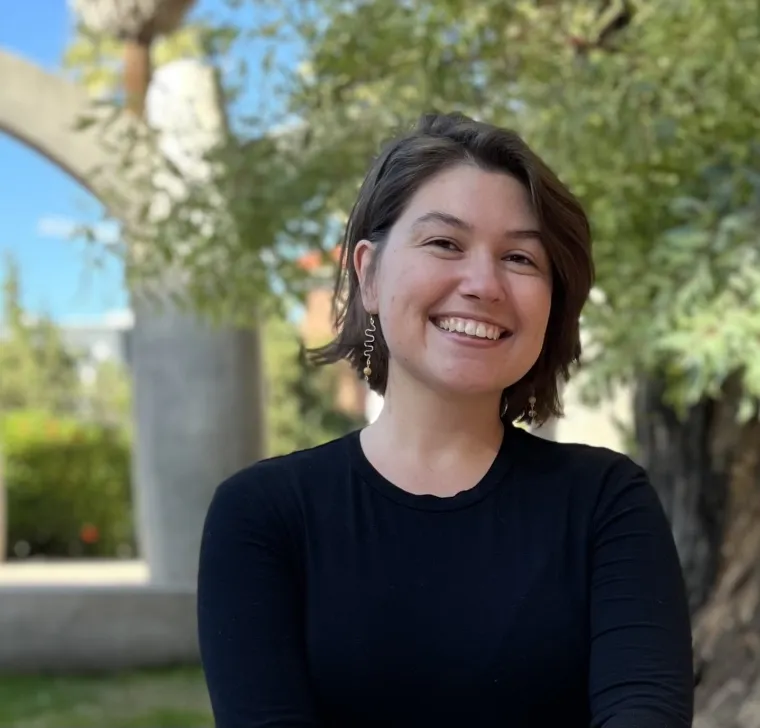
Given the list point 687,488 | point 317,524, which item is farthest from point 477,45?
point 317,524

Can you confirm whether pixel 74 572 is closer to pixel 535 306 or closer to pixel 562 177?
pixel 562 177

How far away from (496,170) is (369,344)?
0.94 feet

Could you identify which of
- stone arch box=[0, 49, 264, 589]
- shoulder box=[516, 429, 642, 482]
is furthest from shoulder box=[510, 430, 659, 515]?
stone arch box=[0, 49, 264, 589]

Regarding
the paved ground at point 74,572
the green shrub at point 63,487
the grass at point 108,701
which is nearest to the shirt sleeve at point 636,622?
the grass at point 108,701

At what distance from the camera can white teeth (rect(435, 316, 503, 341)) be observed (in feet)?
3.92

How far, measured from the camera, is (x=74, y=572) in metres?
9.17

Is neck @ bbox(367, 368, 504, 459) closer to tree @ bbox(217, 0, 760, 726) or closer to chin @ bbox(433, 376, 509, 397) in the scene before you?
chin @ bbox(433, 376, 509, 397)

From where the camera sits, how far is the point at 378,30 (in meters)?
2.53

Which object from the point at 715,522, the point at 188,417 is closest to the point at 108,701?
the point at 188,417

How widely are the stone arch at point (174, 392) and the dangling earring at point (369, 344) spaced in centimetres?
348

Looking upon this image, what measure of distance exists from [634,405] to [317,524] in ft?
7.06

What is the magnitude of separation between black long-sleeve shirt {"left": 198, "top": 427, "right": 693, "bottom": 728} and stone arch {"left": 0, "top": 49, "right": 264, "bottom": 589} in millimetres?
3713

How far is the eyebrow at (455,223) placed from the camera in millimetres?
1198

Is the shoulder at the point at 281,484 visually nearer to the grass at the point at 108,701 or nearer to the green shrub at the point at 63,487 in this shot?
the grass at the point at 108,701
